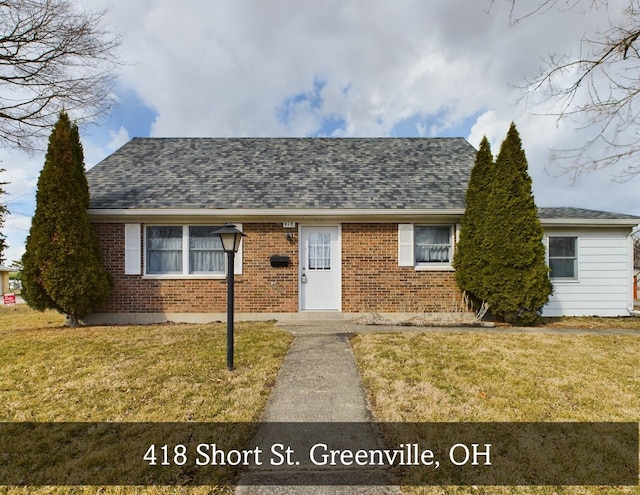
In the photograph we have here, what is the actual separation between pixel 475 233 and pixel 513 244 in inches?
33.2

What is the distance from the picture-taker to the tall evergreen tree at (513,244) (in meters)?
7.75

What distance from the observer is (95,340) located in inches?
260

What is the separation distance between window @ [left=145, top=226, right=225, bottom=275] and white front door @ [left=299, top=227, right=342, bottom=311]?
2.14 metres

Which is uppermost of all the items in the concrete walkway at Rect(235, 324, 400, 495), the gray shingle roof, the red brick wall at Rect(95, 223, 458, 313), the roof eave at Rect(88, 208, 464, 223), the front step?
the gray shingle roof

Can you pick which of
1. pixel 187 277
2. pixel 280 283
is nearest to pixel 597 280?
pixel 280 283

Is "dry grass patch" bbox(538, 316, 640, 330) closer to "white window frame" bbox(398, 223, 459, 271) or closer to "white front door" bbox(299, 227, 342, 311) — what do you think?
"white window frame" bbox(398, 223, 459, 271)

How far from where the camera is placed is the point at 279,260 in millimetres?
8617

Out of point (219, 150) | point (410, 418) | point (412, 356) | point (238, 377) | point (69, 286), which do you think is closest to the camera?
point (410, 418)

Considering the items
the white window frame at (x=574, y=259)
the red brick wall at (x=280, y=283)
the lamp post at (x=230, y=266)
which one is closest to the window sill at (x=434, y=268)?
the red brick wall at (x=280, y=283)

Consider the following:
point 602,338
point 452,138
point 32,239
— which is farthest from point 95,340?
point 452,138

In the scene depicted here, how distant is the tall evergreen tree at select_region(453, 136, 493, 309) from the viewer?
26.6 feet

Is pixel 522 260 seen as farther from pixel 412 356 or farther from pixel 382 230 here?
pixel 412 356

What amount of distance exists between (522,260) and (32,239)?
11.1m

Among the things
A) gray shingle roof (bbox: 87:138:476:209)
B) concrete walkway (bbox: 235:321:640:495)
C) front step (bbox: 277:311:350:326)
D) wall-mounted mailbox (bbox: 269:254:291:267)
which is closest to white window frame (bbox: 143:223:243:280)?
gray shingle roof (bbox: 87:138:476:209)
